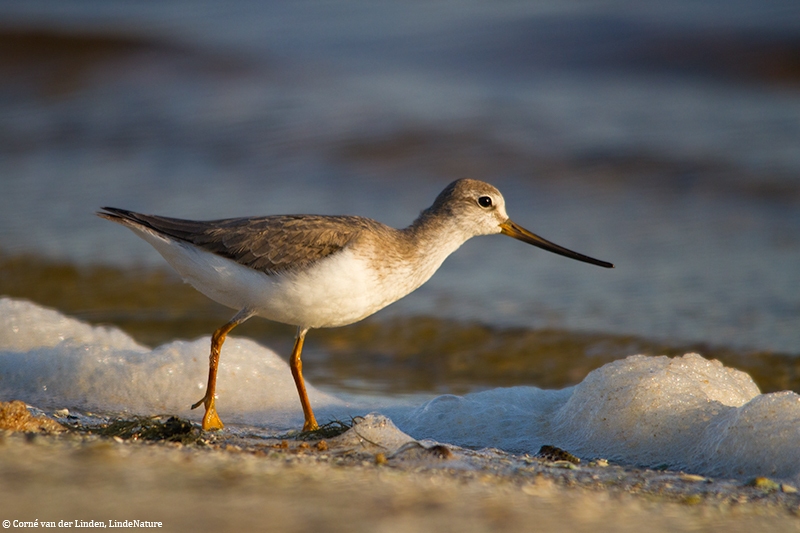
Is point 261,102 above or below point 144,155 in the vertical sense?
above

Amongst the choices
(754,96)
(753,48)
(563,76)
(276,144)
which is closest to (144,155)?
(276,144)

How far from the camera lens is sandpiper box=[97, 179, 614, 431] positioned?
4527 millimetres

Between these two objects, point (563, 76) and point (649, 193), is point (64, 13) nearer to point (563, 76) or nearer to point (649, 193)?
point (563, 76)

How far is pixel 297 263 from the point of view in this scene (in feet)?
14.9

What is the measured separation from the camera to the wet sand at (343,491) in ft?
8.71

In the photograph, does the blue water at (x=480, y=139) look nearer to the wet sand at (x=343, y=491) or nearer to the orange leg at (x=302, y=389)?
→ the orange leg at (x=302, y=389)

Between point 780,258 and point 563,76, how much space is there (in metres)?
7.60

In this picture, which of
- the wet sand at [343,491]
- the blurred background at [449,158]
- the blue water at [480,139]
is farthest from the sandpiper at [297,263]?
the blue water at [480,139]

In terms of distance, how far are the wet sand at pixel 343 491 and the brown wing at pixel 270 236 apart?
1.16m

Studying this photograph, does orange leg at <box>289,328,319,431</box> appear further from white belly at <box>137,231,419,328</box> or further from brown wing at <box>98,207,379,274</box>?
brown wing at <box>98,207,379,274</box>

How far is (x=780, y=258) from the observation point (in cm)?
857

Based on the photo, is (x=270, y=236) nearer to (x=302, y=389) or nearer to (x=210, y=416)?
(x=302, y=389)

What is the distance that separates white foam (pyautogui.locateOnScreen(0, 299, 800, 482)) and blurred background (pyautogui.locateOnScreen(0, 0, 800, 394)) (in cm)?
103

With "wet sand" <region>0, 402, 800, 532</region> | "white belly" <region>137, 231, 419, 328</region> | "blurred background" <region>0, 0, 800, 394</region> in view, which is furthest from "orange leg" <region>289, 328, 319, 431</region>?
"blurred background" <region>0, 0, 800, 394</region>
